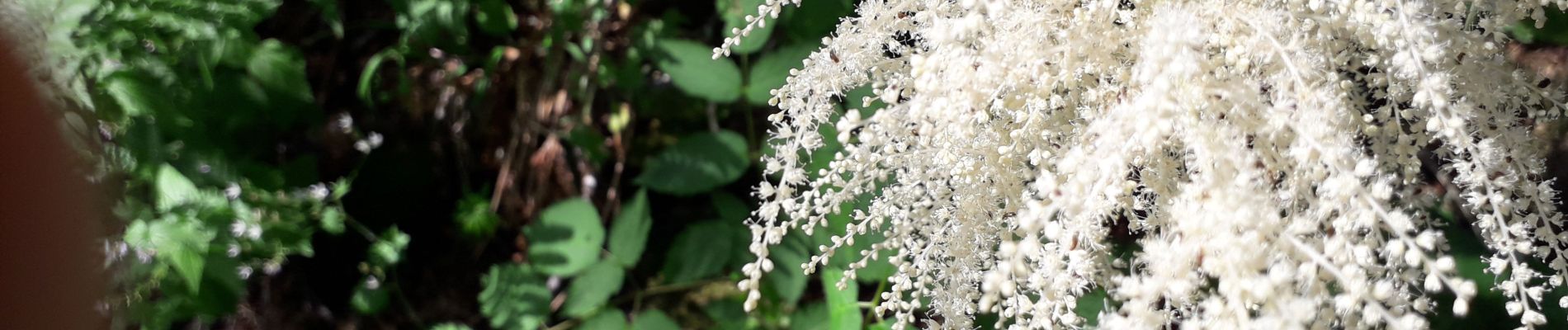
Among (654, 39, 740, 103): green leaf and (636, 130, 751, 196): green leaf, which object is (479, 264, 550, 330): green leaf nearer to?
(636, 130, 751, 196): green leaf

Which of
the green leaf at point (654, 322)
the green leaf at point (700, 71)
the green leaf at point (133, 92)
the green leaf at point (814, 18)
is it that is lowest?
the green leaf at point (654, 322)

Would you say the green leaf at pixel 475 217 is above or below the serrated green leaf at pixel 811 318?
below

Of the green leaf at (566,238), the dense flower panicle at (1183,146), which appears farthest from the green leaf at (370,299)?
the dense flower panicle at (1183,146)

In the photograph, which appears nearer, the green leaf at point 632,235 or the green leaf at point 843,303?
the green leaf at point 843,303

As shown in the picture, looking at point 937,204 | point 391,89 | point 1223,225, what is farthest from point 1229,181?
point 391,89

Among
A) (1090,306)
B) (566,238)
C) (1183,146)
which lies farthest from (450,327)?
(1183,146)

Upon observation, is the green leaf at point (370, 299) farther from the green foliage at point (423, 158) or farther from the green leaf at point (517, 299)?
the green leaf at point (517, 299)

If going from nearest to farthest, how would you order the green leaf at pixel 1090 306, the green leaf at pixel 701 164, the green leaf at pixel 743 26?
the green leaf at pixel 1090 306
the green leaf at pixel 743 26
the green leaf at pixel 701 164

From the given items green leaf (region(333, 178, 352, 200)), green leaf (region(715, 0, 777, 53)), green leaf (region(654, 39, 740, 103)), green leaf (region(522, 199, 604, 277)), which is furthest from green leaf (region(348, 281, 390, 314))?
green leaf (region(715, 0, 777, 53))
